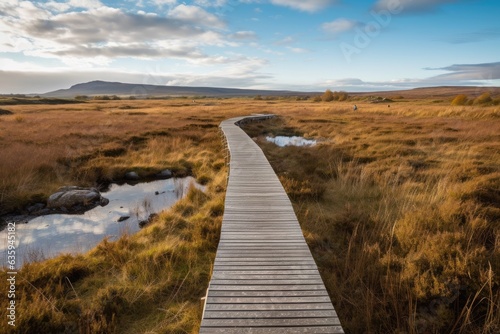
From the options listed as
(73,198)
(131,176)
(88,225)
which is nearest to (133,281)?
(88,225)

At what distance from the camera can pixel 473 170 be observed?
10172mm

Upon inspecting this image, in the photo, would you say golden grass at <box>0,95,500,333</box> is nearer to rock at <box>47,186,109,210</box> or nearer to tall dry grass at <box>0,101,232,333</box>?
tall dry grass at <box>0,101,232,333</box>

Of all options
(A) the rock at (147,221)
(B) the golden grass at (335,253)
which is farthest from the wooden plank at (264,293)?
(A) the rock at (147,221)

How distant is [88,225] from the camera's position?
8.54 m

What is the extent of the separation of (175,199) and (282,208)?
17.4 ft

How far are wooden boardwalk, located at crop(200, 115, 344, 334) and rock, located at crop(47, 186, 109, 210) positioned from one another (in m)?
5.70

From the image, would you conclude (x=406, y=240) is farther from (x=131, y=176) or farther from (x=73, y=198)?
(x=131, y=176)

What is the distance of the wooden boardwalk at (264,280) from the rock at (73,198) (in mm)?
5696

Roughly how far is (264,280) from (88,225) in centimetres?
650

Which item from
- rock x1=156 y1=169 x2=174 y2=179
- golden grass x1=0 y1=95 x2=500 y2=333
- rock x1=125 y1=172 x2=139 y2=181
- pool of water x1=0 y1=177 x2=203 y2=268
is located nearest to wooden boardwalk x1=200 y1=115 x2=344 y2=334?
golden grass x1=0 y1=95 x2=500 y2=333

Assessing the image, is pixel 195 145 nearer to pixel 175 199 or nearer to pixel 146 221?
pixel 175 199

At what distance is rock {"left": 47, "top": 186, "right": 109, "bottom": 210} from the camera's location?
955 cm

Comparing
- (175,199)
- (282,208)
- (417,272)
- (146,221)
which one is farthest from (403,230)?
(175,199)

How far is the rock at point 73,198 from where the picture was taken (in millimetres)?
9555
